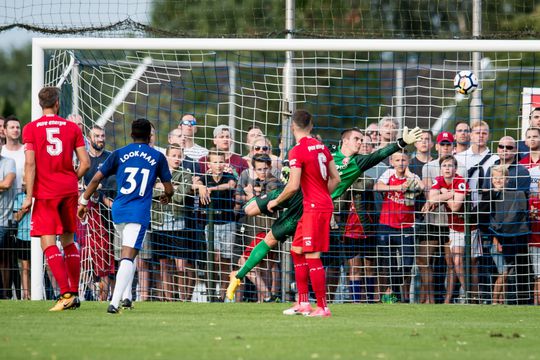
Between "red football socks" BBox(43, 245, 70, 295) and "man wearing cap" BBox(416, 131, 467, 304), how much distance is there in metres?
5.11

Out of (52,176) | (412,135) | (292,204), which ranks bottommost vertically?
(292,204)

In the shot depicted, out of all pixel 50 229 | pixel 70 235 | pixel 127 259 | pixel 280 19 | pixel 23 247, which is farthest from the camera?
pixel 280 19

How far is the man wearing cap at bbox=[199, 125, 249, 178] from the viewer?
1408 cm

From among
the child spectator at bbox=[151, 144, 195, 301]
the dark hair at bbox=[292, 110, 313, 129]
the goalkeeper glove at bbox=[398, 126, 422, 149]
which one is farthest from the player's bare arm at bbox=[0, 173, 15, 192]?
the goalkeeper glove at bbox=[398, 126, 422, 149]

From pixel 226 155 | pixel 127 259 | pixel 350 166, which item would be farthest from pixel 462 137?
pixel 127 259

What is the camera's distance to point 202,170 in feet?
46.2

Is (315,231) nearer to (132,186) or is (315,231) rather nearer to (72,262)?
(132,186)

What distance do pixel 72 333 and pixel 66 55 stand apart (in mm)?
6304

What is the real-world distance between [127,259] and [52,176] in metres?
1.14

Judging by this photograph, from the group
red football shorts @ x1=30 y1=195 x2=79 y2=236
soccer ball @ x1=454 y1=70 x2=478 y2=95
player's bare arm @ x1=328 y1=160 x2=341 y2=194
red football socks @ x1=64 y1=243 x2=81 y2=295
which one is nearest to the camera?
player's bare arm @ x1=328 y1=160 x2=341 y2=194

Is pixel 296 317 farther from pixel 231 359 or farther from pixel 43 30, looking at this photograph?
pixel 43 30

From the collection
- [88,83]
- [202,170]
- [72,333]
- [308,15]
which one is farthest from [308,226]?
[308,15]

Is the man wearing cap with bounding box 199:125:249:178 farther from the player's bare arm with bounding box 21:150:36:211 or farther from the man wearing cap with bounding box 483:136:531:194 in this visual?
the player's bare arm with bounding box 21:150:36:211

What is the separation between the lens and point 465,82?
12.8m
